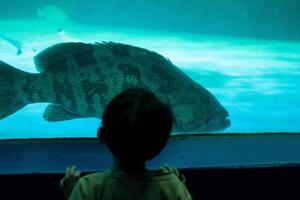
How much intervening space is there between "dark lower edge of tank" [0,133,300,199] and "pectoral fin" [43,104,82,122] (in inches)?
22.4

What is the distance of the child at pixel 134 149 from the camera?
903 millimetres

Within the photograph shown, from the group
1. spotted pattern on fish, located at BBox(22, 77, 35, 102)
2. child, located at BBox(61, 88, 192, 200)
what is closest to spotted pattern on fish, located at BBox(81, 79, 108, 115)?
spotted pattern on fish, located at BBox(22, 77, 35, 102)

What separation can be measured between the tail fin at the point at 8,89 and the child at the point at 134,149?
142 centimetres

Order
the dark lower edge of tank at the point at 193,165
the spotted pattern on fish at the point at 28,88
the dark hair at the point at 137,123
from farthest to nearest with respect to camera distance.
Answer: the spotted pattern on fish at the point at 28,88, the dark lower edge of tank at the point at 193,165, the dark hair at the point at 137,123

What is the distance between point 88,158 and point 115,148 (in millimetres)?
687

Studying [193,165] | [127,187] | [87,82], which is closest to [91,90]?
[87,82]

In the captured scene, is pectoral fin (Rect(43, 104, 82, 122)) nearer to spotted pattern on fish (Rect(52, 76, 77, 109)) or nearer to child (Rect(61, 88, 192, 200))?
spotted pattern on fish (Rect(52, 76, 77, 109))

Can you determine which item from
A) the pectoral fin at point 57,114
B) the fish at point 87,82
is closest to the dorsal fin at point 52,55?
the fish at point 87,82

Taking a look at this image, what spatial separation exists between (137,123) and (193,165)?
71 cm

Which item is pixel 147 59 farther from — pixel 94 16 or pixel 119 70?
pixel 94 16

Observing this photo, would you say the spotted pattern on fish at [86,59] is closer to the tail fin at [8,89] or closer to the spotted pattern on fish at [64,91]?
the spotted pattern on fish at [64,91]

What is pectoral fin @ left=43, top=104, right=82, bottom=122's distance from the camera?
2.33 meters

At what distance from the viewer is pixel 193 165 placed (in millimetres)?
1558

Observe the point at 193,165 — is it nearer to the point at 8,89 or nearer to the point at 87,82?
the point at 87,82
